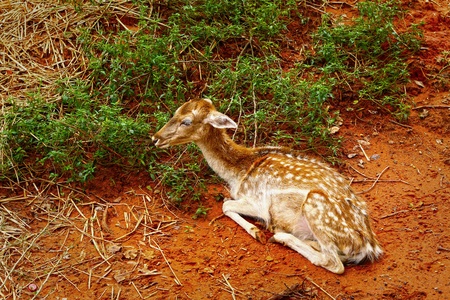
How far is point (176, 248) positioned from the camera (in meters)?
4.91

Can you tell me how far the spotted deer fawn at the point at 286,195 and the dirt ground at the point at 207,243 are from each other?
15 centimetres

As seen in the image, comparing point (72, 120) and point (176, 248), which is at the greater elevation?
point (72, 120)

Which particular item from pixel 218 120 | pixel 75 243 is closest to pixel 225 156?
pixel 218 120

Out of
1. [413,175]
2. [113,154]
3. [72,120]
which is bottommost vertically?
[413,175]

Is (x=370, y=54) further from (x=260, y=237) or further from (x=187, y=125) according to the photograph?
(x=260, y=237)

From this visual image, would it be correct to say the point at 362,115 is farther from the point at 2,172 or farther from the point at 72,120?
the point at 2,172

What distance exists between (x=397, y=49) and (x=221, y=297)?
552 cm

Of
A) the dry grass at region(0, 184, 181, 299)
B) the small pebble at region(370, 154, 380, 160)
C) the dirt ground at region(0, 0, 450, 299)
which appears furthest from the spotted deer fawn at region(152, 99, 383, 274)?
the small pebble at region(370, 154, 380, 160)

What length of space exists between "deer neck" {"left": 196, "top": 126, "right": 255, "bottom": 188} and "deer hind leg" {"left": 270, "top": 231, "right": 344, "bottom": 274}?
95cm

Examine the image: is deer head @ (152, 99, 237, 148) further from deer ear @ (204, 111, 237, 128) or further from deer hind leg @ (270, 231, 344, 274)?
deer hind leg @ (270, 231, 344, 274)

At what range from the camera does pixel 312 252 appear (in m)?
4.74

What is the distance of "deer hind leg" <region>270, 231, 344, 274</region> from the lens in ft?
14.9

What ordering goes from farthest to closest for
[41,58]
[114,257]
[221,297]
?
[41,58]
[114,257]
[221,297]

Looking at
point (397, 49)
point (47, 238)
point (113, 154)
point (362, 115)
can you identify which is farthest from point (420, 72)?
point (47, 238)
